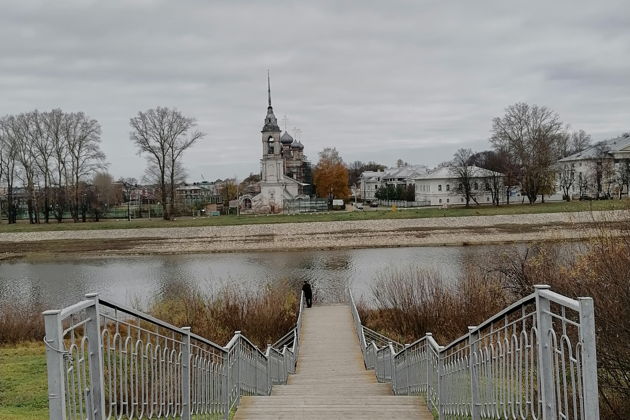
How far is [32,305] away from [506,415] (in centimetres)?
2212

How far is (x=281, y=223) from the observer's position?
53219 mm

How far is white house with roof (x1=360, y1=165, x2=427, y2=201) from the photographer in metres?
104

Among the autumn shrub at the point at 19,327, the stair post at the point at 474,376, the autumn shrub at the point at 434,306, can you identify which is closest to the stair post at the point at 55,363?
the stair post at the point at 474,376

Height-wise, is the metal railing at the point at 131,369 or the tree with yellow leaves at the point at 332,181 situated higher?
the tree with yellow leaves at the point at 332,181

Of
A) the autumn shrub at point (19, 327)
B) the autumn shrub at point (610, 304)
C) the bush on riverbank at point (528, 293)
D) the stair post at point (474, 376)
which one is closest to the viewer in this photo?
the stair post at point (474, 376)

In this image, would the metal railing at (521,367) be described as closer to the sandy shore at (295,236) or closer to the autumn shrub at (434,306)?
the autumn shrub at (434,306)

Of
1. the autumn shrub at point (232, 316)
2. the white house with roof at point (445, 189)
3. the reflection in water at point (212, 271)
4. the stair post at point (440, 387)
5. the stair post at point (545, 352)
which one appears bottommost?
the reflection in water at point (212, 271)

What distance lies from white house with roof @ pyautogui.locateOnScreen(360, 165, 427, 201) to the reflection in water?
202 ft

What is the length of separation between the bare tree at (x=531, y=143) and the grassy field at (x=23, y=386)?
57.6m

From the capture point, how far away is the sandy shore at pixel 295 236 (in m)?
43.2

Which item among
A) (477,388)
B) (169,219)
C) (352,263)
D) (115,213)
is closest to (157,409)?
(477,388)

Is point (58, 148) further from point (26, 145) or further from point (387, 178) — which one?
point (387, 178)

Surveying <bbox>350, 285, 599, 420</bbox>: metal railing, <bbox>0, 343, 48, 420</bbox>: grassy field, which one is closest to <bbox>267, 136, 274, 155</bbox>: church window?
<bbox>0, 343, 48, 420</bbox>: grassy field

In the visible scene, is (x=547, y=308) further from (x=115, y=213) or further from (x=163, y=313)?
(x=115, y=213)
